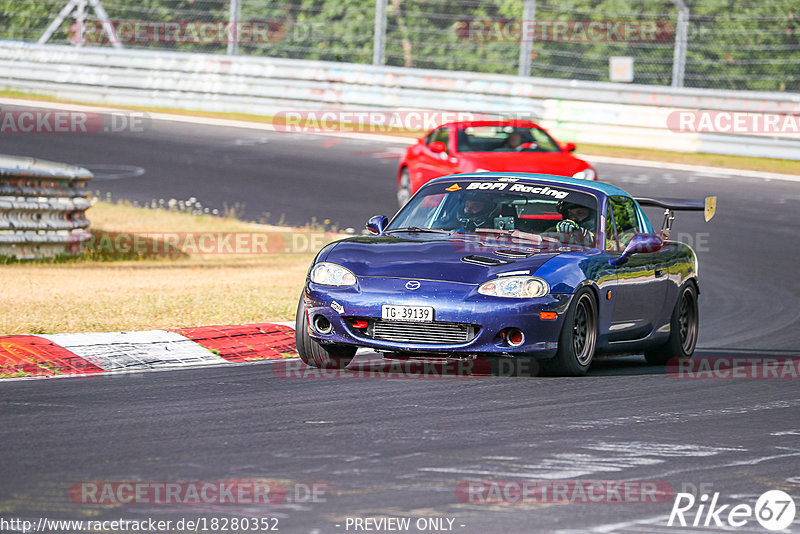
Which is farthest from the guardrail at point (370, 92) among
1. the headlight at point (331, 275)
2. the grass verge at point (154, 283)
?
the headlight at point (331, 275)

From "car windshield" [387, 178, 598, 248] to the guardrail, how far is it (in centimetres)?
1562

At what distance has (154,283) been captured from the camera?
14.3m

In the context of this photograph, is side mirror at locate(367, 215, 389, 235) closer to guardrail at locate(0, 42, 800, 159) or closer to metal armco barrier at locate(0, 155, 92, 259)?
metal armco barrier at locate(0, 155, 92, 259)

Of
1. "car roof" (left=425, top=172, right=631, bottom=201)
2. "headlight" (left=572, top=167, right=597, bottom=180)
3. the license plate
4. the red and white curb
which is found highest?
"car roof" (left=425, top=172, right=631, bottom=201)

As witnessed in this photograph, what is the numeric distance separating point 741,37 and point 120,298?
771 inches

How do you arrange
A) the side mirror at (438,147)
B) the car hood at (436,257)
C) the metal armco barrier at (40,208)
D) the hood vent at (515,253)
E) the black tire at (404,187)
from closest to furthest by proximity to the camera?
the car hood at (436,257)
the hood vent at (515,253)
the metal armco barrier at (40,208)
the side mirror at (438,147)
the black tire at (404,187)

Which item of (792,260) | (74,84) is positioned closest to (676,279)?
(792,260)

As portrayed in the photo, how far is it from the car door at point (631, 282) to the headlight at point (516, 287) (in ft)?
3.67

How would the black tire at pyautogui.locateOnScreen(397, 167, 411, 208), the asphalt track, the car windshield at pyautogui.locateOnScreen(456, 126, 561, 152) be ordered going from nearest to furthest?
the asphalt track, the car windshield at pyautogui.locateOnScreen(456, 126, 561, 152), the black tire at pyautogui.locateOnScreen(397, 167, 411, 208)

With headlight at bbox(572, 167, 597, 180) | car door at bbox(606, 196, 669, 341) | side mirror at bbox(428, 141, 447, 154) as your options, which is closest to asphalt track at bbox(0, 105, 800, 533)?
car door at bbox(606, 196, 669, 341)

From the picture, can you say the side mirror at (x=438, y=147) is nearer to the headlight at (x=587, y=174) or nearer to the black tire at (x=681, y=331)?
the headlight at (x=587, y=174)

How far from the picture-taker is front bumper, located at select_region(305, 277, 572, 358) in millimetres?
8641

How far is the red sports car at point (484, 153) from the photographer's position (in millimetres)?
18906

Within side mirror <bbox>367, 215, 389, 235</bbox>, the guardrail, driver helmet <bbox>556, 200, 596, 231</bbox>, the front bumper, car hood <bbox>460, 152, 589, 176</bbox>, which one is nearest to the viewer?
the front bumper
